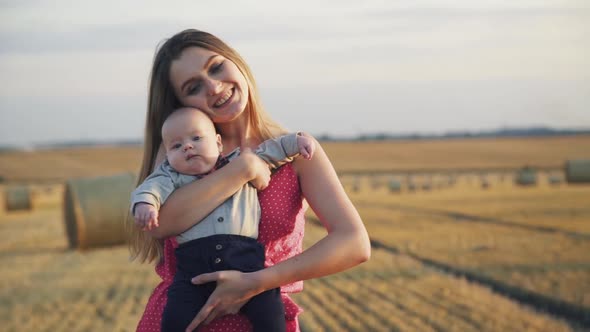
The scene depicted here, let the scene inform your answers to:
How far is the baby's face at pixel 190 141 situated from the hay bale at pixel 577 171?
26.8 m

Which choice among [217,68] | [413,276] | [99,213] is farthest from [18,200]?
[217,68]

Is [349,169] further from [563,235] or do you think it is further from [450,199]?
[563,235]

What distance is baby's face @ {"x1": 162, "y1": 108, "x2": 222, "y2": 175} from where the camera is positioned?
8.80ft

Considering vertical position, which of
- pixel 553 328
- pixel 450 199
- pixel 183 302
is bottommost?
pixel 450 199

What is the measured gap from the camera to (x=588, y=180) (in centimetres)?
2827

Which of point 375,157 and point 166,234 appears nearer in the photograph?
point 166,234

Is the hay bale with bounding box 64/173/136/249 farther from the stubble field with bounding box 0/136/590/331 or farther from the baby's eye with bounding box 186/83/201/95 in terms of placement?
the baby's eye with bounding box 186/83/201/95

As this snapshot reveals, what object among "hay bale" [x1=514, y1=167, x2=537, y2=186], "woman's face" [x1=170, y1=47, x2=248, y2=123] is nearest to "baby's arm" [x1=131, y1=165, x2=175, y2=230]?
"woman's face" [x1=170, y1=47, x2=248, y2=123]

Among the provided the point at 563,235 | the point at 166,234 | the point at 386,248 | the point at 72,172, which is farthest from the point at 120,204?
the point at 72,172

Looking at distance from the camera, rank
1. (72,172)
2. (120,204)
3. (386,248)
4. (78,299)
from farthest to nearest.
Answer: (72,172) < (120,204) < (386,248) < (78,299)

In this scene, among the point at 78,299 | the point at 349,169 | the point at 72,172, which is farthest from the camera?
the point at 72,172

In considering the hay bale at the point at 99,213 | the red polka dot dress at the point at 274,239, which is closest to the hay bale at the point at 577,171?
the hay bale at the point at 99,213

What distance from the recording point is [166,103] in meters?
2.85

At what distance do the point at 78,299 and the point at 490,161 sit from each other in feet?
162
